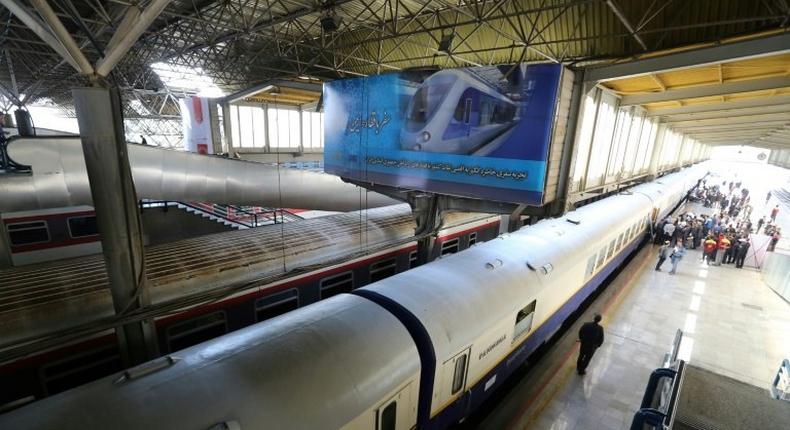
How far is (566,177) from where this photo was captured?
672 cm

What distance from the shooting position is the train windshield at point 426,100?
678 cm

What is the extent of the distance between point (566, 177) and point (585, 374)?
158 inches

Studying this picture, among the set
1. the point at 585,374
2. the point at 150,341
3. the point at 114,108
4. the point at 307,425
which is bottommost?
the point at 585,374

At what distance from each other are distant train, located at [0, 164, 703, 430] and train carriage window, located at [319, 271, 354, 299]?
1.99 meters

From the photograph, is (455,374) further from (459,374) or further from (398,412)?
(398,412)

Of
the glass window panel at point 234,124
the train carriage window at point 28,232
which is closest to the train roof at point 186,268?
the train carriage window at point 28,232

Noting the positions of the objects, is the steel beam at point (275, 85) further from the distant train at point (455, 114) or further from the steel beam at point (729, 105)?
the steel beam at point (729, 105)

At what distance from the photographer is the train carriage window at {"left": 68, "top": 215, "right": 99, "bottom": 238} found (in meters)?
8.55

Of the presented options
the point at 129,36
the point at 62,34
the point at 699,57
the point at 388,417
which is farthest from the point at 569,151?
the point at 62,34

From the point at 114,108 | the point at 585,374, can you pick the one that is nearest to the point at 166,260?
the point at 114,108

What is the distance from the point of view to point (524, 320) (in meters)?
6.05

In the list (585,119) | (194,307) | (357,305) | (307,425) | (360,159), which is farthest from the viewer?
(360,159)

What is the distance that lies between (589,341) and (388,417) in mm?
4922

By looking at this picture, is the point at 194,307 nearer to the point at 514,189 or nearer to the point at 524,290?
the point at 524,290
